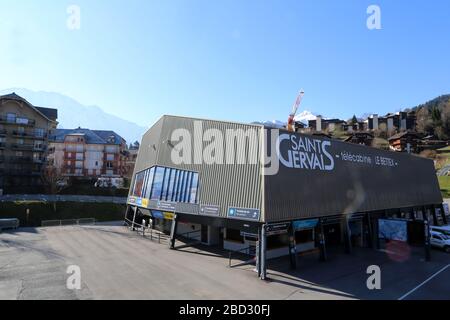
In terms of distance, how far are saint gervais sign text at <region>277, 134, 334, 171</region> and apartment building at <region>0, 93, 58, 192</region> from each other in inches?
2309

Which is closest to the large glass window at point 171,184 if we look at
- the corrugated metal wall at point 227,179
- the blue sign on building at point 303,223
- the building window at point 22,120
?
the corrugated metal wall at point 227,179

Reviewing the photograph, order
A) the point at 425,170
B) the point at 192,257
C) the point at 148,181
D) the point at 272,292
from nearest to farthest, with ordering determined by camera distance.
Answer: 1. the point at 272,292
2. the point at 192,257
3. the point at 148,181
4. the point at 425,170

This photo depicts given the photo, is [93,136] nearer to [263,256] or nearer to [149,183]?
[149,183]

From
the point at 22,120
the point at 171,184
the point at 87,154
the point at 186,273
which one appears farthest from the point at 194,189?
the point at 87,154

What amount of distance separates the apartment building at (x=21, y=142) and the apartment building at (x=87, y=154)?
995cm

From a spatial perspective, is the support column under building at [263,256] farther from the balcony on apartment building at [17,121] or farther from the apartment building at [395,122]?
the apartment building at [395,122]

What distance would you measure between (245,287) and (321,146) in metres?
14.8

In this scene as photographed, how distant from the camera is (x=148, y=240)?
32125 mm

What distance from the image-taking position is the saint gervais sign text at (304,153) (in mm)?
25236

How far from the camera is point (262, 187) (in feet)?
77.0

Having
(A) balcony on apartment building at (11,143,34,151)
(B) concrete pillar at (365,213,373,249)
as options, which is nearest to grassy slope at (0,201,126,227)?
(A) balcony on apartment building at (11,143,34,151)

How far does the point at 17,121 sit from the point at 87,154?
1938 cm
